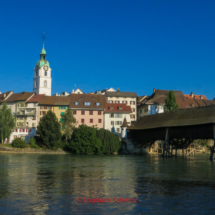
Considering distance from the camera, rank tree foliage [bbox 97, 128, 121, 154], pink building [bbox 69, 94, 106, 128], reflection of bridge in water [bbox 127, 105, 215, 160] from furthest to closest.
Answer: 1. pink building [bbox 69, 94, 106, 128]
2. tree foliage [bbox 97, 128, 121, 154]
3. reflection of bridge in water [bbox 127, 105, 215, 160]

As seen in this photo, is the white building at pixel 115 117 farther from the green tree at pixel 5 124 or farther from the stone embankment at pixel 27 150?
the green tree at pixel 5 124

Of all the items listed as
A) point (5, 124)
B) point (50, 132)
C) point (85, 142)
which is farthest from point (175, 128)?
point (5, 124)

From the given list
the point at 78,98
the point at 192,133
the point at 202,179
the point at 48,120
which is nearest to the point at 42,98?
the point at 78,98

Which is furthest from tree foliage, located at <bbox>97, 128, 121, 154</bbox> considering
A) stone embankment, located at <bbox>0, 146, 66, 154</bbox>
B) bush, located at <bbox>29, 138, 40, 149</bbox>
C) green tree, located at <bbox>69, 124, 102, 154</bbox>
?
bush, located at <bbox>29, 138, 40, 149</bbox>

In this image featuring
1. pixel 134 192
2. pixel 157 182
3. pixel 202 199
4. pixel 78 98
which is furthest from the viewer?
pixel 78 98

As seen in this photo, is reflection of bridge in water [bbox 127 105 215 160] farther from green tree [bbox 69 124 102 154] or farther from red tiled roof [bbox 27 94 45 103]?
red tiled roof [bbox 27 94 45 103]

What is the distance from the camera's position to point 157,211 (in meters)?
13.5

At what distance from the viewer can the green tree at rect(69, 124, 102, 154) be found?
62.8 m

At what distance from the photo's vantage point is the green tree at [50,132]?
65438 mm

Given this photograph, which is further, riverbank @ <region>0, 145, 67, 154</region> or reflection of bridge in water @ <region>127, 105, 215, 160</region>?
riverbank @ <region>0, 145, 67, 154</region>

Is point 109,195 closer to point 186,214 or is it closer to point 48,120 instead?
point 186,214

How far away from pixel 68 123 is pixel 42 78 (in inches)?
1729

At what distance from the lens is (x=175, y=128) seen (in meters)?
53.6

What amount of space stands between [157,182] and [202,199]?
5937mm
